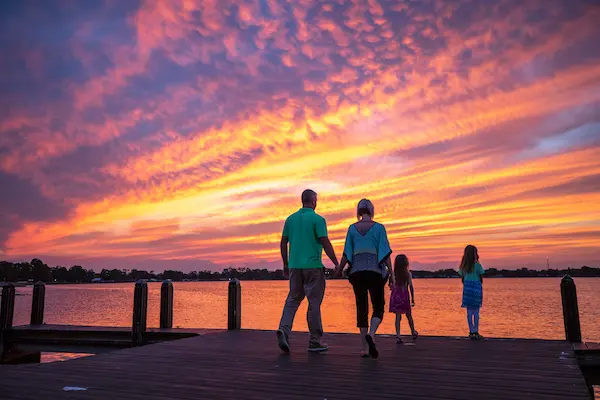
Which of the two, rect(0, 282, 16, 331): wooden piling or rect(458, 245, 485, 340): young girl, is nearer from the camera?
rect(458, 245, 485, 340): young girl

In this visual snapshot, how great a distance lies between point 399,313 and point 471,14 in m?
12.9

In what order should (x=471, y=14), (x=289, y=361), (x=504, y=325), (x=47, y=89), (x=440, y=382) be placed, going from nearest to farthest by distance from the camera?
(x=440, y=382) < (x=289, y=361) < (x=471, y=14) < (x=47, y=89) < (x=504, y=325)

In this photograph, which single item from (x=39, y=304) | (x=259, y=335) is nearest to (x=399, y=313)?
(x=259, y=335)

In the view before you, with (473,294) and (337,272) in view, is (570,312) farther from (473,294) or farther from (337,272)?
(337,272)

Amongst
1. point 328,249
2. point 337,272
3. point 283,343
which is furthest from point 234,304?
point 337,272

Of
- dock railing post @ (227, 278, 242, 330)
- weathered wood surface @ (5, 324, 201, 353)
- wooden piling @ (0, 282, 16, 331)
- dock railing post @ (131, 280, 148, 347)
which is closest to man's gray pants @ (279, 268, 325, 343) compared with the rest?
dock railing post @ (227, 278, 242, 330)

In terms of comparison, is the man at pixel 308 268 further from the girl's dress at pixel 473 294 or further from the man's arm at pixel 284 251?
the girl's dress at pixel 473 294

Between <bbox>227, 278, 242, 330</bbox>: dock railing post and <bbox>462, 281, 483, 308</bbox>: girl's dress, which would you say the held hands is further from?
<bbox>227, 278, 242, 330</bbox>: dock railing post

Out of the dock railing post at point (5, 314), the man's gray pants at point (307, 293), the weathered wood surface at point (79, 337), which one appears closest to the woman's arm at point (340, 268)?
the man's gray pants at point (307, 293)

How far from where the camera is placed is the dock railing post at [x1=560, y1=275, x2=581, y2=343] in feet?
32.1

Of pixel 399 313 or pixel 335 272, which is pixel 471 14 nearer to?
pixel 399 313

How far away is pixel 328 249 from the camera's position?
818 centimetres

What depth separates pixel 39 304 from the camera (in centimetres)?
1661

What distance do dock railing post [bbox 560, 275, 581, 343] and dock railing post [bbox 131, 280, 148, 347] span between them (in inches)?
411
